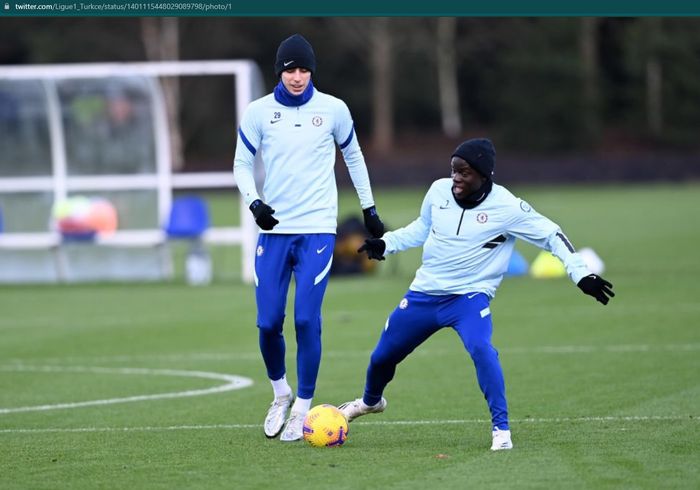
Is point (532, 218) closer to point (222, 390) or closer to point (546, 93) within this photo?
point (222, 390)

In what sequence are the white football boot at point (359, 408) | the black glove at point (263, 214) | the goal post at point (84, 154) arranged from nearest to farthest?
the black glove at point (263, 214) → the white football boot at point (359, 408) → the goal post at point (84, 154)

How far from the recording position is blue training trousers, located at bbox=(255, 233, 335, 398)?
31.3 feet

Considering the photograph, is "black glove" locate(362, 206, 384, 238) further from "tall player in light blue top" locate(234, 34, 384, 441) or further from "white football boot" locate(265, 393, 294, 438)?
"white football boot" locate(265, 393, 294, 438)

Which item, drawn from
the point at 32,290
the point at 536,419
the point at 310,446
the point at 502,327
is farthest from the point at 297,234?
the point at 32,290

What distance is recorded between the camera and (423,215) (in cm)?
942

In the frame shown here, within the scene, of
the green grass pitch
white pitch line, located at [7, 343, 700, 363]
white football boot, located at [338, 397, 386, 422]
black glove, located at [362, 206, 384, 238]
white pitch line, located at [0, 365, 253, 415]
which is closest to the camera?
the green grass pitch

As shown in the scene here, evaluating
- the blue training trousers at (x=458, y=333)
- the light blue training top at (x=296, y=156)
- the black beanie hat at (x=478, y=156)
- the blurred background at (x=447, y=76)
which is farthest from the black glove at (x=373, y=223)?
the blurred background at (x=447, y=76)

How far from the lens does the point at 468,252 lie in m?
9.17

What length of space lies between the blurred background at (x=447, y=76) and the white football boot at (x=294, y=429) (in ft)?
167

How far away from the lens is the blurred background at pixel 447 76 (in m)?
66.5

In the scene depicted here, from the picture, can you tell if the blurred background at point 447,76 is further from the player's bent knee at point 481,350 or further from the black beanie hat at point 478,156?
the player's bent knee at point 481,350

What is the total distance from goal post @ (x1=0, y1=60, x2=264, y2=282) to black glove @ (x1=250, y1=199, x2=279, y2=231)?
14.3 metres

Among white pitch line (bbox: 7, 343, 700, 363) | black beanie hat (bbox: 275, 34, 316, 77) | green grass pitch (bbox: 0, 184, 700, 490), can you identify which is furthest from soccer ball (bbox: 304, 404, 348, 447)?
white pitch line (bbox: 7, 343, 700, 363)

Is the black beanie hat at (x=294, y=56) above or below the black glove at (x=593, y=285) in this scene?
above
